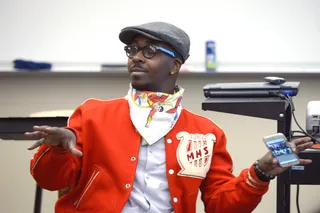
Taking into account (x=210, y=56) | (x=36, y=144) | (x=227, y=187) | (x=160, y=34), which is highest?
(x=160, y=34)

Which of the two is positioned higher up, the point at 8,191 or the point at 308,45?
the point at 308,45

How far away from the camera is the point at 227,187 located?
5.80 feet

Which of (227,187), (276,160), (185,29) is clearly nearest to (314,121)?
(227,187)

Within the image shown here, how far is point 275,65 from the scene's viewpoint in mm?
3250

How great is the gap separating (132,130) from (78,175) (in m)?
0.23

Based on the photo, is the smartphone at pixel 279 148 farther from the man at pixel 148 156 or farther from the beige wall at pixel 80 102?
the beige wall at pixel 80 102

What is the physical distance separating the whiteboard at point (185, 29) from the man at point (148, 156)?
→ 1.38 metres

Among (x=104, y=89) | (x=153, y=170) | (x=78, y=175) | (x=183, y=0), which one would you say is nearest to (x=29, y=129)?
(x=78, y=175)

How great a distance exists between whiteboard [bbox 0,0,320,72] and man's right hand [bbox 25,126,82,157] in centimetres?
183

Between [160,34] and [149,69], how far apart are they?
0.12 meters

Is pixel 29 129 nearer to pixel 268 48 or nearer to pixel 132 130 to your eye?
pixel 132 130

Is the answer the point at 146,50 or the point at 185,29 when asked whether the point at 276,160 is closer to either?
the point at 146,50

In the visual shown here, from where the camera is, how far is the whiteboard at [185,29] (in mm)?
3256

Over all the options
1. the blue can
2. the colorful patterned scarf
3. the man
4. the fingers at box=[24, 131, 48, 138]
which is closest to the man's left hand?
the man
